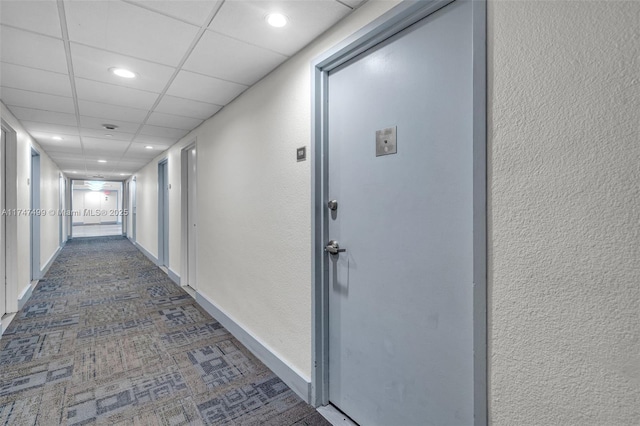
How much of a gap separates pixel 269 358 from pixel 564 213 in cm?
205

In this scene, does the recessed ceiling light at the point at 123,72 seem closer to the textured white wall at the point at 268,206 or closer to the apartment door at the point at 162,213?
the textured white wall at the point at 268,206

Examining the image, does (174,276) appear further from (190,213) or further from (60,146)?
(60,146)

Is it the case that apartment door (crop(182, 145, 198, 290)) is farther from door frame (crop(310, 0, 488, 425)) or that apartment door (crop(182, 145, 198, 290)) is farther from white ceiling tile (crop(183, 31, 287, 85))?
door frame (crop(310, 0, 488, 425))

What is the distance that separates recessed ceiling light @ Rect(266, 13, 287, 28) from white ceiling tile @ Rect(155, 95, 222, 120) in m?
1.54

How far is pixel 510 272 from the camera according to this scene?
99 centimetres

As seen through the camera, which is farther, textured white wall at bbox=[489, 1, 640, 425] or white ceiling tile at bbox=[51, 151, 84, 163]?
white ceiling tile at bbox=[51, 151, 84, 163]

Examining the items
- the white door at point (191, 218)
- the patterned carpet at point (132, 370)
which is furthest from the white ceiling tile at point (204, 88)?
the patterned carpet at point (132, 370)

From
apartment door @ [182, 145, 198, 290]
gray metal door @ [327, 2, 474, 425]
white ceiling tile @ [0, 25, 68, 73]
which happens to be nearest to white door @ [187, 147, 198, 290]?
apartment door @ [182, 145, 198, 290]

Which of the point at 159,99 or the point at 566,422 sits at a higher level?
the point at 159,99

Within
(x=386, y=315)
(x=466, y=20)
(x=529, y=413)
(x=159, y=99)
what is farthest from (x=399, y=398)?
(x=159, y=99)

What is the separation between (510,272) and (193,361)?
230 cm

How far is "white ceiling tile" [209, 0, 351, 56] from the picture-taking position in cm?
150

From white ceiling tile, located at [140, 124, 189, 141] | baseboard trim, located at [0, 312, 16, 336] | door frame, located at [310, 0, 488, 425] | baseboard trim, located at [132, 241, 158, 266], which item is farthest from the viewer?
baseboard trim, located at [132, 241, 158, 266]

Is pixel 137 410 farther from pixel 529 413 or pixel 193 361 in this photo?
pixel 529 413
